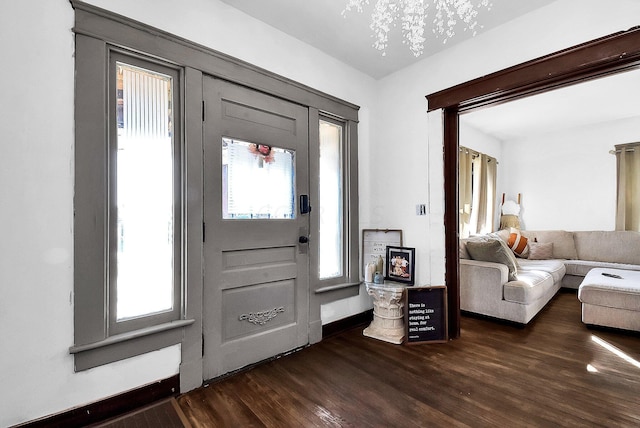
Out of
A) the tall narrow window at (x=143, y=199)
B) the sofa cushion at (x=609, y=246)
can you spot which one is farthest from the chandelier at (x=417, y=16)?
the sofa cushion at (x=609, y=246)

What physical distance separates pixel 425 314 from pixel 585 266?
11.9ft

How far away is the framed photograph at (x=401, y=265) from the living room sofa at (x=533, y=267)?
991 millimetres

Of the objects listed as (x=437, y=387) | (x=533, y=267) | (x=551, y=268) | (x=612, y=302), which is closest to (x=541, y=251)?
(x=551, y=268)

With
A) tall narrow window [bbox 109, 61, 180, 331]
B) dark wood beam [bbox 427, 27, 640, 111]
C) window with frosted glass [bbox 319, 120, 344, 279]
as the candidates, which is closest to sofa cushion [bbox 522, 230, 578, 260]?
dark wood beam [bbox 427, 27, 640, 111]

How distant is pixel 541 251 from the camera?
5.02m

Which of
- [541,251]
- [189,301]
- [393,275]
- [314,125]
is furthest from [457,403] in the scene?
[541,251]

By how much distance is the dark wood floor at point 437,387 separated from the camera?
167 cm

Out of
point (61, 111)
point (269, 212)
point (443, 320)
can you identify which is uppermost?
point (61, 111)

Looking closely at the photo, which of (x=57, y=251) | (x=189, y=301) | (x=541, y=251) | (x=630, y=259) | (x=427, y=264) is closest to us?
(x=57, y=251)

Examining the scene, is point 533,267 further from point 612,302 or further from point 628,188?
point 628,188

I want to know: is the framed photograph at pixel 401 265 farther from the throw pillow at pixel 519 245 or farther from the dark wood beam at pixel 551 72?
the throw pillow at pixel 519 245

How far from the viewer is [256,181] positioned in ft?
7.88

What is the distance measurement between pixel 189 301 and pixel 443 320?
221 centimetres

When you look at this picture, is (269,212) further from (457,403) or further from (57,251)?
(457,403)
